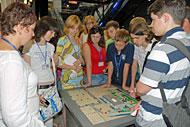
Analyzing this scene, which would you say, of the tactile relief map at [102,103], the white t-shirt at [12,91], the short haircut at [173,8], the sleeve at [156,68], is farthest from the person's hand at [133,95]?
the white t-shirt at [12,91]

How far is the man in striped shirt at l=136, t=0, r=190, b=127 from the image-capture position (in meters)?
0.94

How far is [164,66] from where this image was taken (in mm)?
933

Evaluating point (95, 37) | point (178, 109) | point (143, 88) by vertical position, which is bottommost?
point (178, 109)

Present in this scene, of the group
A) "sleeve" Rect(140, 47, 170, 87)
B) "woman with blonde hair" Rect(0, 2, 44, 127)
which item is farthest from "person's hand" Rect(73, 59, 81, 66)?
"sleeve" Rect(140, 47, 170, 87)

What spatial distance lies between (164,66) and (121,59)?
4.26ft

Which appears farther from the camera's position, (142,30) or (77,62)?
(77,62)

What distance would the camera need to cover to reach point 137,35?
192cm

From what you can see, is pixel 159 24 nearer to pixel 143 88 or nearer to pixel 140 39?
pixel 143 88

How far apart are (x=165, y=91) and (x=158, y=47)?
32 centimetres

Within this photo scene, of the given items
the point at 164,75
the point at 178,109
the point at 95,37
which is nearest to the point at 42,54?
the point at 95,37

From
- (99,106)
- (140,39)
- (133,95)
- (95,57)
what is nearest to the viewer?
(99,106)

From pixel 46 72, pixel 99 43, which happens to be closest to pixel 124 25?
pixel 99 43

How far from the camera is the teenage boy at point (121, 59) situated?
220cm

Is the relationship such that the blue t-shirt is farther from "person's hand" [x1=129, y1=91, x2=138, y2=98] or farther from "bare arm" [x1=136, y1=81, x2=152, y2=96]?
"bare arm" [x1=136, y1=81, x2=152, y2=96]
